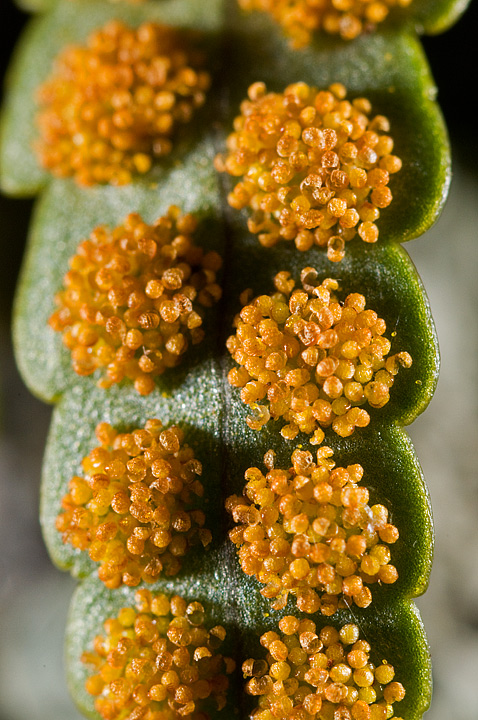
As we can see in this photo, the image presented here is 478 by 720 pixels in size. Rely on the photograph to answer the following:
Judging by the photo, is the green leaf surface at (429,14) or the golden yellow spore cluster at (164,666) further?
the green leaf surface at (429,14)

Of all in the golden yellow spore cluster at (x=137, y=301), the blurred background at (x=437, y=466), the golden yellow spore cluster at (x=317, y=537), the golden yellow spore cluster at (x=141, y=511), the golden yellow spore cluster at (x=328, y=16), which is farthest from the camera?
the blurred background at (x=437, y=466)

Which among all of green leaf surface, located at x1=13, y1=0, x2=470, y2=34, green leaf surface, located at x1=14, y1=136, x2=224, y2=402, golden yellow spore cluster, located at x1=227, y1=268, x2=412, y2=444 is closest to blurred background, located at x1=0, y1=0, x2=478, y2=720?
green leaf surface, located at x1=13, y1=0, x2=470, y2=34

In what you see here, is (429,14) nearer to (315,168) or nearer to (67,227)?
(315,168)

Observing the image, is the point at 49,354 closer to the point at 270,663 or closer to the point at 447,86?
the point at 270,663

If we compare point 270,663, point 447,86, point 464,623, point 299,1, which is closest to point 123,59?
point 299,1

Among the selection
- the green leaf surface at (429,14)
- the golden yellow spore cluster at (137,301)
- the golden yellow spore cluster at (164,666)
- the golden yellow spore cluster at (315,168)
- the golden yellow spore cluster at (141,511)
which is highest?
the green leaf surface at (429,14)

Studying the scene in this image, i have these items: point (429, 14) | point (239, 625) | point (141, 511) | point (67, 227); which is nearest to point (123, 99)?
point (67, 227)

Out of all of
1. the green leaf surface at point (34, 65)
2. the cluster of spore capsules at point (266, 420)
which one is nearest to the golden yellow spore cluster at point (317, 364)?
the cluster of spore capsules at point (266, 420)

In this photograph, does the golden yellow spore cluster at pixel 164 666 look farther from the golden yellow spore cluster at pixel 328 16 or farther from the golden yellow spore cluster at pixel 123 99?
the golden yellow spore cluster at pixel 328 16
